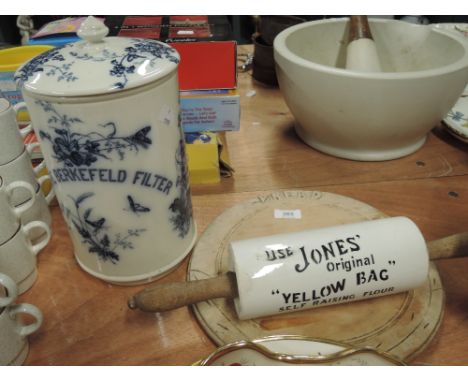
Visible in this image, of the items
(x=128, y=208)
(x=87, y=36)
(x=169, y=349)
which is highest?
(x=87, y=36)

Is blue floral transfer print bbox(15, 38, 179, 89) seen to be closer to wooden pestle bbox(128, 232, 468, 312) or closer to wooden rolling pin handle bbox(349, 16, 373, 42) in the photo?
wooden pestle bbox(128, 232, 468, 312)

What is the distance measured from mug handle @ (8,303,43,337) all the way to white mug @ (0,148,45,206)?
0.50 ft

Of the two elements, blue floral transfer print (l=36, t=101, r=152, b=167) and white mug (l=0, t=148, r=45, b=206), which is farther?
white mug (l=0, t=148, r=45, b=206)

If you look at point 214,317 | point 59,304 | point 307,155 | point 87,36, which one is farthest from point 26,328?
point 307,155

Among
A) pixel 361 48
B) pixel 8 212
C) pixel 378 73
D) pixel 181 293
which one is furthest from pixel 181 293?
pixel 361 48

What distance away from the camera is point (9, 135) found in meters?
0.47

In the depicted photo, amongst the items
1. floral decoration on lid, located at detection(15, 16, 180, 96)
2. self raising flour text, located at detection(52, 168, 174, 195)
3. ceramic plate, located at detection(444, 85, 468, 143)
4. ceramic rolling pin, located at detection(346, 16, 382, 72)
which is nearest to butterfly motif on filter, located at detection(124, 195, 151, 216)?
self raising flour text, located at detection(52, 168, 174, 195)

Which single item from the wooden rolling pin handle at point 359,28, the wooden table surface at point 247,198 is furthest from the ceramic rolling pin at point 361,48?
the wooden table surface at point 247,198

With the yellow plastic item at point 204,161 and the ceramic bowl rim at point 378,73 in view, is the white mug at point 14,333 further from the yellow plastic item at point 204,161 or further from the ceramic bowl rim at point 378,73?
the ceramic bowl rim at point 378,73

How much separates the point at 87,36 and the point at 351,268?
348mm

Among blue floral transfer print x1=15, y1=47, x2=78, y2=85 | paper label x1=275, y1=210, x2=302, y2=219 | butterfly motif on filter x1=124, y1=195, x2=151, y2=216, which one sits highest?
blue floral transfer print x1=15, y1=47, x2=78, y2=85

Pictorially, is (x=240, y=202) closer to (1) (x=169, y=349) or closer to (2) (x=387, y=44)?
(1) (x=169, y=349)

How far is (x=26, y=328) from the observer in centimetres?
40

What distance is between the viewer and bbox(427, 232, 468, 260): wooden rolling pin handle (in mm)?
444
